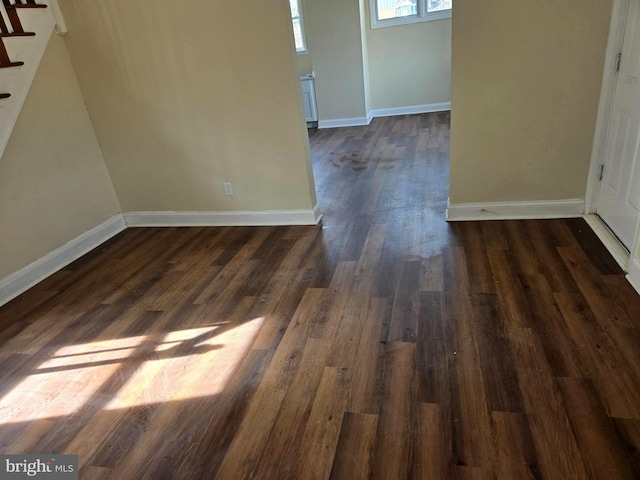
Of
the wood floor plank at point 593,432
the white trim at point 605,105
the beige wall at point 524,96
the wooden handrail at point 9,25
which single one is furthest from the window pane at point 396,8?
the wood floor plank at point 593,432

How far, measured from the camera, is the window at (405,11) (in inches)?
254

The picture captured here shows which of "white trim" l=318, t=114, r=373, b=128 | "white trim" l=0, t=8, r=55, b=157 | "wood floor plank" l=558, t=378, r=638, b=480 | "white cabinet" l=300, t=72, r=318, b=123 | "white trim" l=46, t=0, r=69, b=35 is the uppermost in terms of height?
"white trim" l=46, t=0, r=69, b=35

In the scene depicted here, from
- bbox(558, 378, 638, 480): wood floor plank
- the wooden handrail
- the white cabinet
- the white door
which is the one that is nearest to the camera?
bbox(558, 378, 638, 480): wood floor plank

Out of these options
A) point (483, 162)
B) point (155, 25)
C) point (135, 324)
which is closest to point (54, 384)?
point (135, 324)

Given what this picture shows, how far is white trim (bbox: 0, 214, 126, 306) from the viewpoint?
2793 mm

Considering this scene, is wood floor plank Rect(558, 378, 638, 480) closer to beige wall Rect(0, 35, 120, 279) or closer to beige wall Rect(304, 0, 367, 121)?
beige wall Rect(0, 35, 120, 279)

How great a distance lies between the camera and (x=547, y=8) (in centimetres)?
243

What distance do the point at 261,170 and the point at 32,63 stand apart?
1731 millimetres

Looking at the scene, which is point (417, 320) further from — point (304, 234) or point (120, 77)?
point (120, 77)

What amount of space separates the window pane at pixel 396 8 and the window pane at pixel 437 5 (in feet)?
0.69

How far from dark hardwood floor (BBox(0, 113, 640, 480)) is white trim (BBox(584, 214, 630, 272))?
0.05 meters

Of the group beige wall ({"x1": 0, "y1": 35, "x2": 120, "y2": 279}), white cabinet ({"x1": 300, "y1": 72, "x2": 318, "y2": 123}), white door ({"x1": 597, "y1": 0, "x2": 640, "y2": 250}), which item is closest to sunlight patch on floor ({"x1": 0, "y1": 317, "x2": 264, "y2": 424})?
beige wall ({"x1": 0, "y1": 35, "x2": 120, "y2": 279})

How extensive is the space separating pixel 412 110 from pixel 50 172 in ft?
18.7

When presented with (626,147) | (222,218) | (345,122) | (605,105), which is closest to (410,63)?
(345,122)
